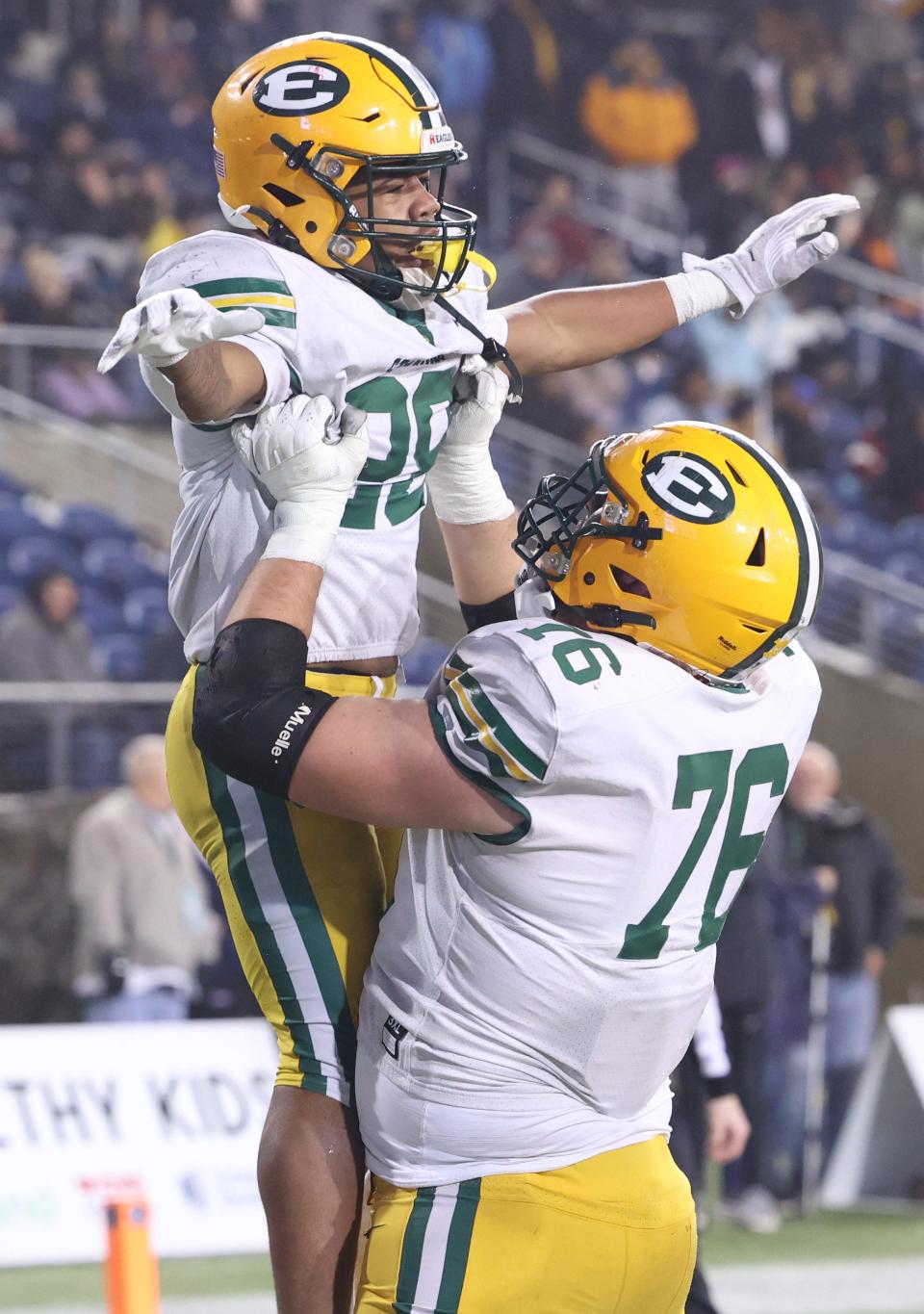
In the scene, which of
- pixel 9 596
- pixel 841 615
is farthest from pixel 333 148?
pixel 841 615

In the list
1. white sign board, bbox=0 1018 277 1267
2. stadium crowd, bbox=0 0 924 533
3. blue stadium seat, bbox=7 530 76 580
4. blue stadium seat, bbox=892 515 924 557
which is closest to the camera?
white sign board, bbox=0 1018 277 1267

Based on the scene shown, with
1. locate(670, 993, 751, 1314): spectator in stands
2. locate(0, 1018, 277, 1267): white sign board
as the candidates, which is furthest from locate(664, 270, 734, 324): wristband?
locate(0, 1018, 277, 1267): white sign board

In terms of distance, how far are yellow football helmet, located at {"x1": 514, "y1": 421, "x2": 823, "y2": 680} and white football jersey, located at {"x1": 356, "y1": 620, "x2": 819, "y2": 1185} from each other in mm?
54

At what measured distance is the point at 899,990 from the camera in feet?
33.1

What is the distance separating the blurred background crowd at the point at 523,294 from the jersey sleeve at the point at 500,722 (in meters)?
4.01

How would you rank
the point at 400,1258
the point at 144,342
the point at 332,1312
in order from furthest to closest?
1. the point at 332,1312
2. the point at 400,1258
3. the point at 144,342

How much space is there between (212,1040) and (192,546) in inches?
154

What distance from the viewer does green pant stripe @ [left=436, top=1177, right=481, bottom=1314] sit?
2.62m

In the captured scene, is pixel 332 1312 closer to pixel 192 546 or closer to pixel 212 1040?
pixel 192 546

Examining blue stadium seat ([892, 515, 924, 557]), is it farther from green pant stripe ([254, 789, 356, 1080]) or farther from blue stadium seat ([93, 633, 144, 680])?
green pant stripe ([254, 789, 356, 1080])

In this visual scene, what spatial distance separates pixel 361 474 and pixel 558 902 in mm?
711

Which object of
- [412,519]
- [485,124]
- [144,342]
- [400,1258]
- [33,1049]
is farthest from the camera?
[485,124]

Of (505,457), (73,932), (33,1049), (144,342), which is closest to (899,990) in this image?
(505,457)

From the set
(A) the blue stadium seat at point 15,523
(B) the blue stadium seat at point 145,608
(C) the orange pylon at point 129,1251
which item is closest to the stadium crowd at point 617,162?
(A) the blue stadium seat at point 15,523
